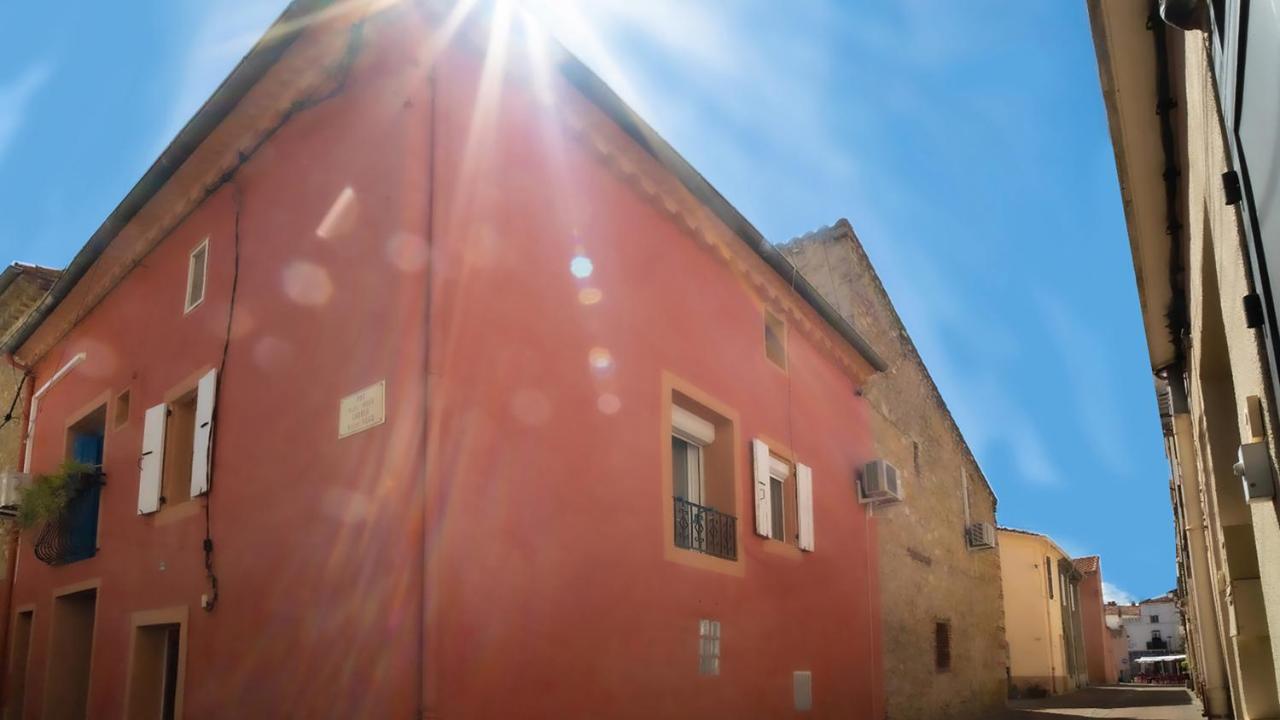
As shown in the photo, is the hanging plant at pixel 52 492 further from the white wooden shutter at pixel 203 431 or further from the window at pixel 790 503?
the window at pixel 790 503

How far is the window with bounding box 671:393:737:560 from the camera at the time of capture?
789 centimetres

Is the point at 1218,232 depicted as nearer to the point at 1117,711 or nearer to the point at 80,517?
the point at 80,517

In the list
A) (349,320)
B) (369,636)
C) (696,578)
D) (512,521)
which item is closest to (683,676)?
(696,578)

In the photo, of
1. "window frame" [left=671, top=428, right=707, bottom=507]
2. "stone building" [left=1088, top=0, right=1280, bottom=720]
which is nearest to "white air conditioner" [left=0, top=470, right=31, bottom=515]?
"window frame" [left=671, top=428, right=707, bottom=507]

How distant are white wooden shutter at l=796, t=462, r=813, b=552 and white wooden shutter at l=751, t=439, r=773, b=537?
2.29 ft

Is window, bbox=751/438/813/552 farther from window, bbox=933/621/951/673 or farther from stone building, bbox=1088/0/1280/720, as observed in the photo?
window, bbox=933/621/951/673

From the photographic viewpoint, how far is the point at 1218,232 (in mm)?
3656

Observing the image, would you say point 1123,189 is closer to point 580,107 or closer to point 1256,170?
point 580,107

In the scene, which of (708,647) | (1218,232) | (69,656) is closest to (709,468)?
(708,647)

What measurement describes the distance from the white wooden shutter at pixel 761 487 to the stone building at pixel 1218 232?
341cm

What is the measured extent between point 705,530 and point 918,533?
7.25m

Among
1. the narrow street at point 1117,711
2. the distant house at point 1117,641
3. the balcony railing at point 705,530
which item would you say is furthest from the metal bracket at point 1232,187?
the distant house at point 1117,641

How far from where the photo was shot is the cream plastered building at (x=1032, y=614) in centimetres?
2673

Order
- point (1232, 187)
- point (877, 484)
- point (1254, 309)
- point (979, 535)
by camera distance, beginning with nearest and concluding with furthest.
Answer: point (1254, 309) → point (1232, 187) → point (877, 484) → point (979, 535)
